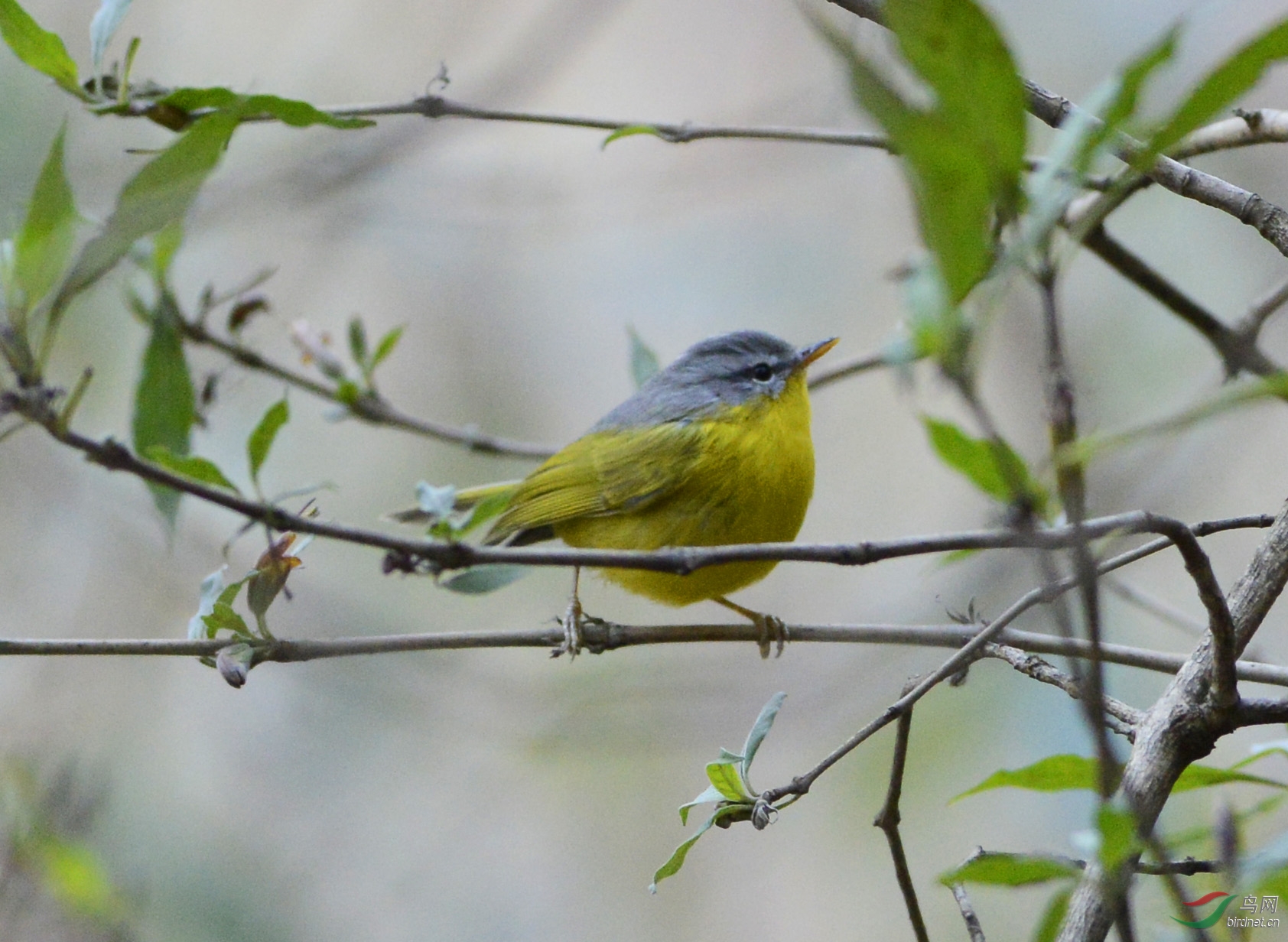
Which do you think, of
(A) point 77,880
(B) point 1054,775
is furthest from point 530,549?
(A) point 77,880

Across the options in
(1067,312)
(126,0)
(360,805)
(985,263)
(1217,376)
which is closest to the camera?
(985,263)

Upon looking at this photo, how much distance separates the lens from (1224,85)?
85cm

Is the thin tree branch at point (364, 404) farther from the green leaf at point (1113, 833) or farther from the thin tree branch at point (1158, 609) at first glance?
the green leaf at point (1113, 833)

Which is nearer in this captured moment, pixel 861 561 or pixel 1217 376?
pixel 861 561

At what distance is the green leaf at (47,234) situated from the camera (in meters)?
1.15

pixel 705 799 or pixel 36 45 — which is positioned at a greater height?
pixel 36 45

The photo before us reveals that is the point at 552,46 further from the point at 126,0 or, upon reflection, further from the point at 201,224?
the point at 126,0

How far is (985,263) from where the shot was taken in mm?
905

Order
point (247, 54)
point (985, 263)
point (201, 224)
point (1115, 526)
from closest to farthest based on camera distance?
point (985, 263), point (1115, 526), point (201, 224), point (247, 54)

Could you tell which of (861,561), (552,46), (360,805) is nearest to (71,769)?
(861,561)

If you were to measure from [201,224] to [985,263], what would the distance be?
14.1 feet

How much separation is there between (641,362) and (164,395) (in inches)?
57.5

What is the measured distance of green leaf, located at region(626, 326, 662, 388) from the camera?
3.06 metres

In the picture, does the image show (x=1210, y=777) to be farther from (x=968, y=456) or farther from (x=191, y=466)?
(x=191, y=466)
